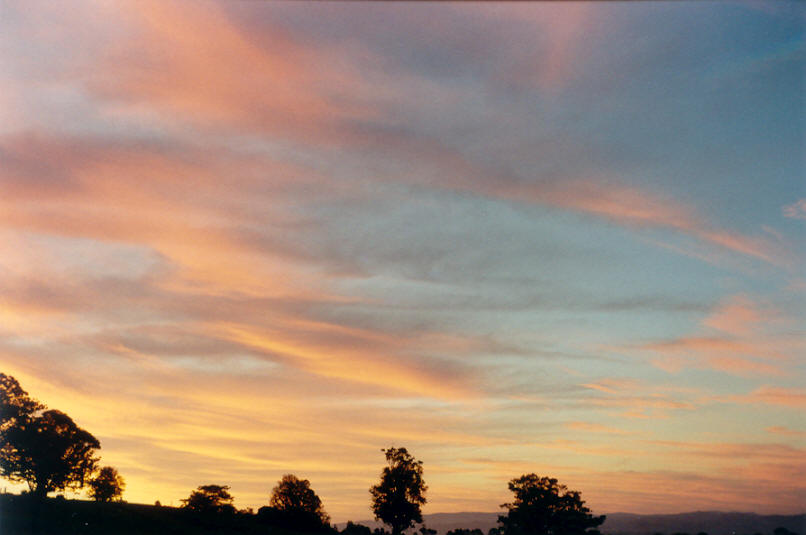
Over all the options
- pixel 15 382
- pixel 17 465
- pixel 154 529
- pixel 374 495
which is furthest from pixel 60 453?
pixel 374 495

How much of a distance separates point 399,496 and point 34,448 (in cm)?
7540

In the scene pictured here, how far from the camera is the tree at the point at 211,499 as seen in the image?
463 ft

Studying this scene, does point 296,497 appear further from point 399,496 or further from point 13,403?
point 13,403

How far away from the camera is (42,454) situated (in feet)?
351

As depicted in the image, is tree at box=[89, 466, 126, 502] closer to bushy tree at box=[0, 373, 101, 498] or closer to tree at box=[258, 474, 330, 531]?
tree at box=[258, 474, 330, 531]

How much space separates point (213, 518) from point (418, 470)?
49.6m

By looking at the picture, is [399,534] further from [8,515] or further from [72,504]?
[8,515]

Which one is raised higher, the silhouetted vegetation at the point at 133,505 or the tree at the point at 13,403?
the tree at the point at 13,403

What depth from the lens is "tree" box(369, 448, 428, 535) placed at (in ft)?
488

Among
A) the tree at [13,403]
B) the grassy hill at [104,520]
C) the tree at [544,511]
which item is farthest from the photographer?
the tree at [544,511]

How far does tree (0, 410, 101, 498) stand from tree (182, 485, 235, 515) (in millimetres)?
35287

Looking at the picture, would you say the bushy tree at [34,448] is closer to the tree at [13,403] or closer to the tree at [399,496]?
the tree at [13,403]

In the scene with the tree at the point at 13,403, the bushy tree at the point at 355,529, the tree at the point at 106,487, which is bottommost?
the bushy tree at the point at 355,529

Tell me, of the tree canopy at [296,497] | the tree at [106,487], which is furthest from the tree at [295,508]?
the tree at [106,487]
